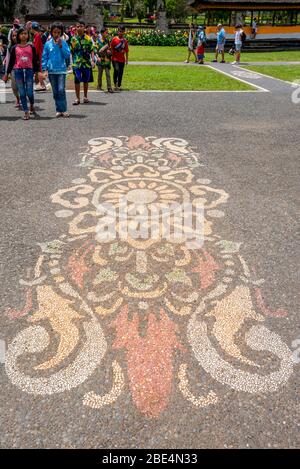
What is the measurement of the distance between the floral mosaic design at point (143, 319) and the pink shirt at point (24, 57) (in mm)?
4883

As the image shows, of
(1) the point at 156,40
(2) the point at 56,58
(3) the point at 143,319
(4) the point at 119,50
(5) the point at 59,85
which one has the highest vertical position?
(1) the point at 156,40

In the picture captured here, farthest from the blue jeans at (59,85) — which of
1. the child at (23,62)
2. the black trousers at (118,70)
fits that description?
the black trousers at (118,70)

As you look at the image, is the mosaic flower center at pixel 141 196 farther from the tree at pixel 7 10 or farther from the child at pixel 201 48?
the tree at pixel 7 10

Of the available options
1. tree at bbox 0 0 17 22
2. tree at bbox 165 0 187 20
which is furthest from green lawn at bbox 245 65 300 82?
tree at bbox 165 0 187 20

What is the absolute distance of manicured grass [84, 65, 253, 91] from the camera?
1177 cm

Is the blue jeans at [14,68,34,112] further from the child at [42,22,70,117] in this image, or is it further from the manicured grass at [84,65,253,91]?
the manicured grass at [84,65,253,91]

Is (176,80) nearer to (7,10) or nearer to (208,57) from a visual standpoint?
(208,57)

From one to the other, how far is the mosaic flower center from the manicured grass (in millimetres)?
8089

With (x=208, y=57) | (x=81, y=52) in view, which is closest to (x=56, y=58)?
(x=81, y=52)

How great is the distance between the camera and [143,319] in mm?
2529

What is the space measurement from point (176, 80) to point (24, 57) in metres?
7.04

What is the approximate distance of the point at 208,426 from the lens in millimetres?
1855

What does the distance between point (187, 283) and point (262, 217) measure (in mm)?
1526

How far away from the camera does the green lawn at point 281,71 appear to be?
14.1 meters
